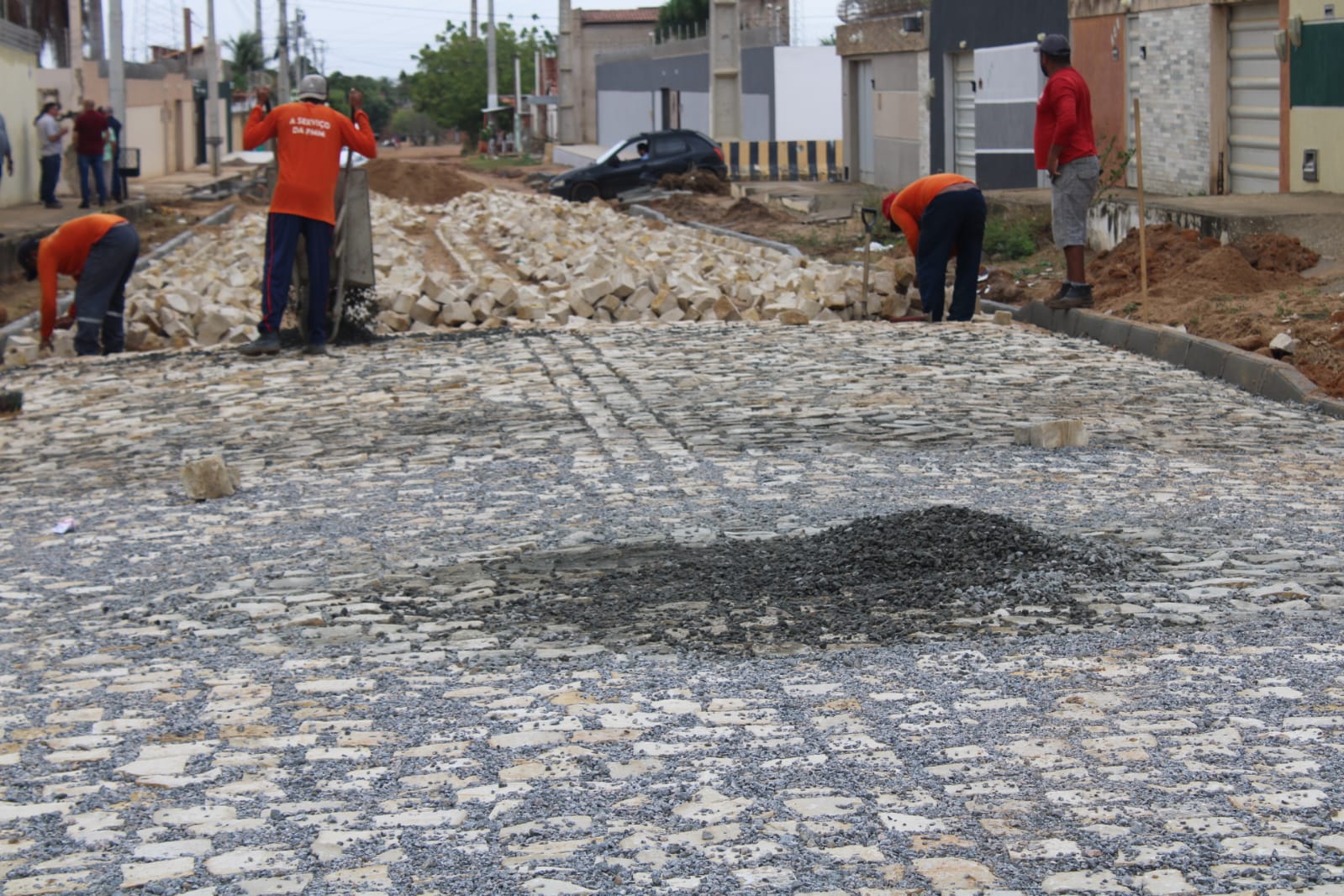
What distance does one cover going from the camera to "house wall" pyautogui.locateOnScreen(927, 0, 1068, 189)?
23.6 metres

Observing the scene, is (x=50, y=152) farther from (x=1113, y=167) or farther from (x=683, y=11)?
(x=683, y=11)

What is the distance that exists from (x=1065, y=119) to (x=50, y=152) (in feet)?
67.0

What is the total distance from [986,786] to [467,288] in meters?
10.8

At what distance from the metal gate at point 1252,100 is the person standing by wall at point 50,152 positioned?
18957mm

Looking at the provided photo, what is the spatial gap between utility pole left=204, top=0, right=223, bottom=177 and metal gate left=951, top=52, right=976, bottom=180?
26.9m

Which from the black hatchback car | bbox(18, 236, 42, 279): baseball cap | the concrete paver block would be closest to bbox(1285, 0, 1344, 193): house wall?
bbox(18, 236, 42, 279): baseball cap

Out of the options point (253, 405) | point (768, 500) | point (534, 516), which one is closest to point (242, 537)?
point (534, 516)

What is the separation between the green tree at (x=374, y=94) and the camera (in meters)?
129

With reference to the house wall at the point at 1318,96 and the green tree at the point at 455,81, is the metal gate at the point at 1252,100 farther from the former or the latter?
the green tree at the point at 455,81

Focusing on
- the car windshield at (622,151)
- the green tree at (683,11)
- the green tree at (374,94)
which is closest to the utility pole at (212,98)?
the car windshield at (622,151)

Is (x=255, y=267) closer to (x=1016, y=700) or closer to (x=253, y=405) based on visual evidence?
(x=253, y=405)

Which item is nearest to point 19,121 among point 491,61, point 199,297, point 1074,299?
point 199,297

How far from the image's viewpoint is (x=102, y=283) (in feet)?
41.1

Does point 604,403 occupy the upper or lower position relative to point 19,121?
lower
